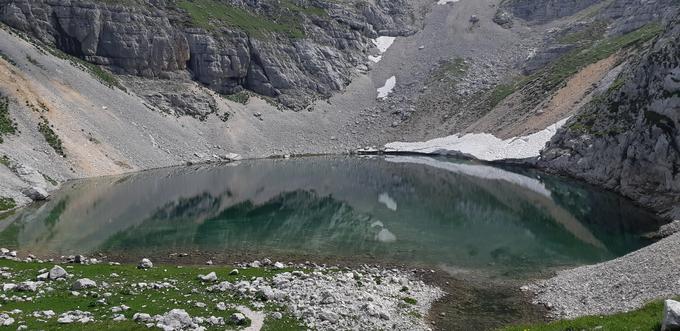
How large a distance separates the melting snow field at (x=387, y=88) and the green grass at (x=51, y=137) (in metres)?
96.3

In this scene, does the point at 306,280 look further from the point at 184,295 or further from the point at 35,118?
the point at 35,118

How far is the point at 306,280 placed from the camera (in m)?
31.5

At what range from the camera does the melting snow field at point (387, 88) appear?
15912 centimetres

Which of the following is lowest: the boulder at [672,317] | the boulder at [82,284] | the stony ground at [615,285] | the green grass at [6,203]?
the green grass at [6,203]

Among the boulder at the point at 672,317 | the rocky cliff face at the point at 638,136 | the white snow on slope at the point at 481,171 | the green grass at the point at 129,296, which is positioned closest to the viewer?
the boulder at the point at 672,317

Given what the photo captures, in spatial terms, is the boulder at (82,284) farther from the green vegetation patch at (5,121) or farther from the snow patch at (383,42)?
the snow patch at (383,42)

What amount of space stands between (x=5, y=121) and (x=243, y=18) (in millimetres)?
95711

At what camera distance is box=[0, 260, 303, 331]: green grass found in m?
23.0

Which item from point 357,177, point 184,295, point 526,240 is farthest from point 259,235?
point 357,177

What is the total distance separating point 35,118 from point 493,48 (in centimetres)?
13760

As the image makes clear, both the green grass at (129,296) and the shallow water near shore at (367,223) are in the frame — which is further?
the shallow water near shore at (367,223)

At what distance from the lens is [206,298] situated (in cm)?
2725

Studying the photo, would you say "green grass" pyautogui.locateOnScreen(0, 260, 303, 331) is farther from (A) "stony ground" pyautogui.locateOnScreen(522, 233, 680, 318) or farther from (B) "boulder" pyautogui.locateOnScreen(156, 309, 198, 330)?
(A) "stony ground" pyautogui.locateOnScreen(522, 233, 680, 318)

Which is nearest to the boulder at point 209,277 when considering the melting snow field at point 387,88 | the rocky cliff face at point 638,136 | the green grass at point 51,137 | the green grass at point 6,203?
the green grass at point 6,203
